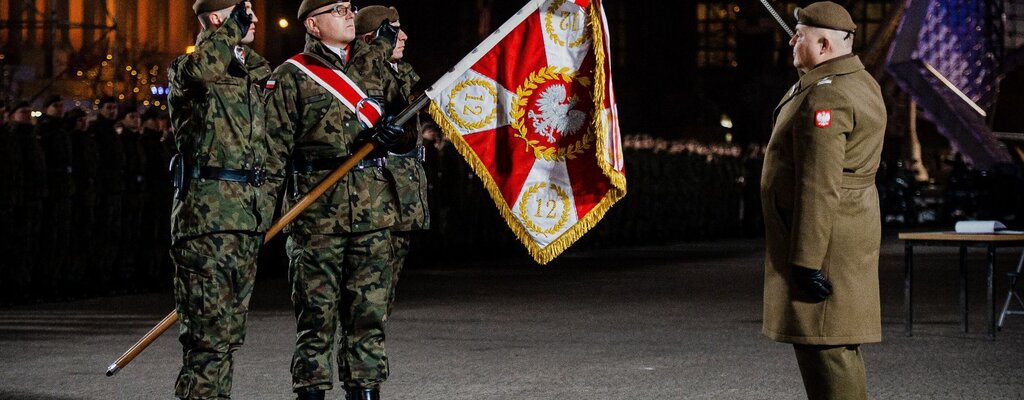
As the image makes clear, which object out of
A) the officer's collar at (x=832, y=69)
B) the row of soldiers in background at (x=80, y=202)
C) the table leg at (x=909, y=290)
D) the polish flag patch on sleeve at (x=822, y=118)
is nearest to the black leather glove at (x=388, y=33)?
the officer's collar at (x=832, y=69)

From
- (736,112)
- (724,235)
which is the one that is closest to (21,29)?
(724,235)

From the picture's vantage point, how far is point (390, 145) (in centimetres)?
732

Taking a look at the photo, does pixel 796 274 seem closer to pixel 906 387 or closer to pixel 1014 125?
pixel 906 387

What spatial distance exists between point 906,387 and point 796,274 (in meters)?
3.17

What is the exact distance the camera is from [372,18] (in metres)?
8.23

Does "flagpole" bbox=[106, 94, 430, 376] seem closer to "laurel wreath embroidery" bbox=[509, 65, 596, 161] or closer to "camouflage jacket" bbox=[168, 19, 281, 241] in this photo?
"camouflage jacket" bbox=[168, 19, 281, 241]

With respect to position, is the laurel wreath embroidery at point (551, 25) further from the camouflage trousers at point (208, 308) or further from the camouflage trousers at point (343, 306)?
the camouflage trousers at point (208, 308)

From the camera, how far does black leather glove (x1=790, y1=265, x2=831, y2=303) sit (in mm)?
6109

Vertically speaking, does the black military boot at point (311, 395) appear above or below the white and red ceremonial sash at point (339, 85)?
below

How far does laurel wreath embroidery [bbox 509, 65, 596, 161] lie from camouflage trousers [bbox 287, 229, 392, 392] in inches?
31.7

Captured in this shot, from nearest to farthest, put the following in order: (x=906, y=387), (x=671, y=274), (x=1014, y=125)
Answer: (x=906, y=387) → (x=671, y=274) → (x=1014, y=125)

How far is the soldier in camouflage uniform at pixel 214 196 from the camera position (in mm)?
6793

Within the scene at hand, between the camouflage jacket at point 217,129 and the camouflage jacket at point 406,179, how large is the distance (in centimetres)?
72

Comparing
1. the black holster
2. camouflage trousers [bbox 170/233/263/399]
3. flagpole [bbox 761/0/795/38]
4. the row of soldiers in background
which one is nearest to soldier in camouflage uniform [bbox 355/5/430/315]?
camouflage trousers [bbox 170/233/263/399]
